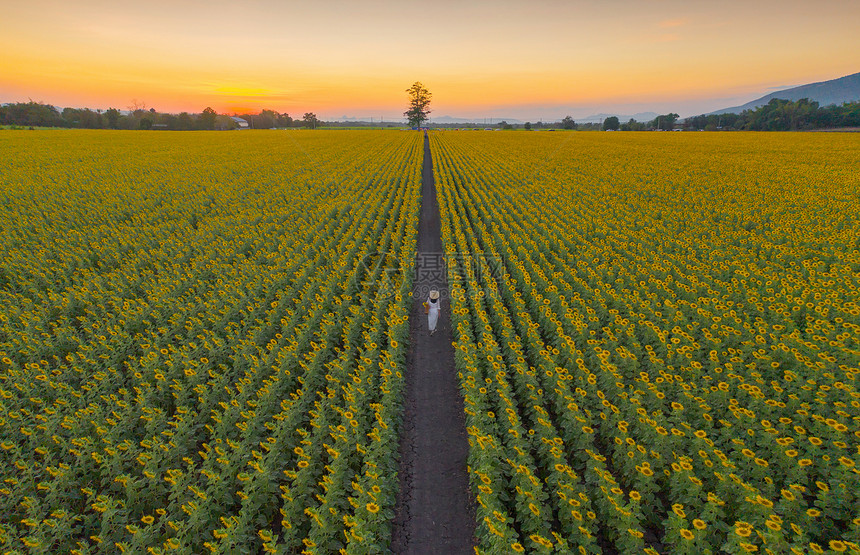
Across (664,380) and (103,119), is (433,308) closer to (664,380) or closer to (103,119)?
(664,380)

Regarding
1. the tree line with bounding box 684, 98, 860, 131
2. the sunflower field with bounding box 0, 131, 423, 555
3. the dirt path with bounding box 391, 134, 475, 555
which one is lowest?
the dirt path with bounding box 391, 134, 475, 555

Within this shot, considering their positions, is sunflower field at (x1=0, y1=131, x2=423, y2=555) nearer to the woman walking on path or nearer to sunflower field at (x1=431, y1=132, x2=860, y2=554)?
the woman walking on path

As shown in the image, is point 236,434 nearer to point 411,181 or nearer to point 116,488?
point 116,488

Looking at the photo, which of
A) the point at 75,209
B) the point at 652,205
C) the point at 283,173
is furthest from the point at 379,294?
the point at 283,173

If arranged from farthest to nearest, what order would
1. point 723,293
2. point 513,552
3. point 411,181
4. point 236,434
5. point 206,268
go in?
point 411,181 → point 206,268 → point 723,293 → point 236,434 → point 513,552

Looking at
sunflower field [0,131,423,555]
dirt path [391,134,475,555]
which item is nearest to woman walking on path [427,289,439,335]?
dirt path [391,134,475,555]

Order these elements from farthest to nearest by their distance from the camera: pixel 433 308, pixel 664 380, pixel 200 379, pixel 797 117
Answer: pixel 797 117, pixel 433 308, pixel 200 379, pixel 664 380

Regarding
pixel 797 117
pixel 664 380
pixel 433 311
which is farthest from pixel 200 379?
pixel 797 117
